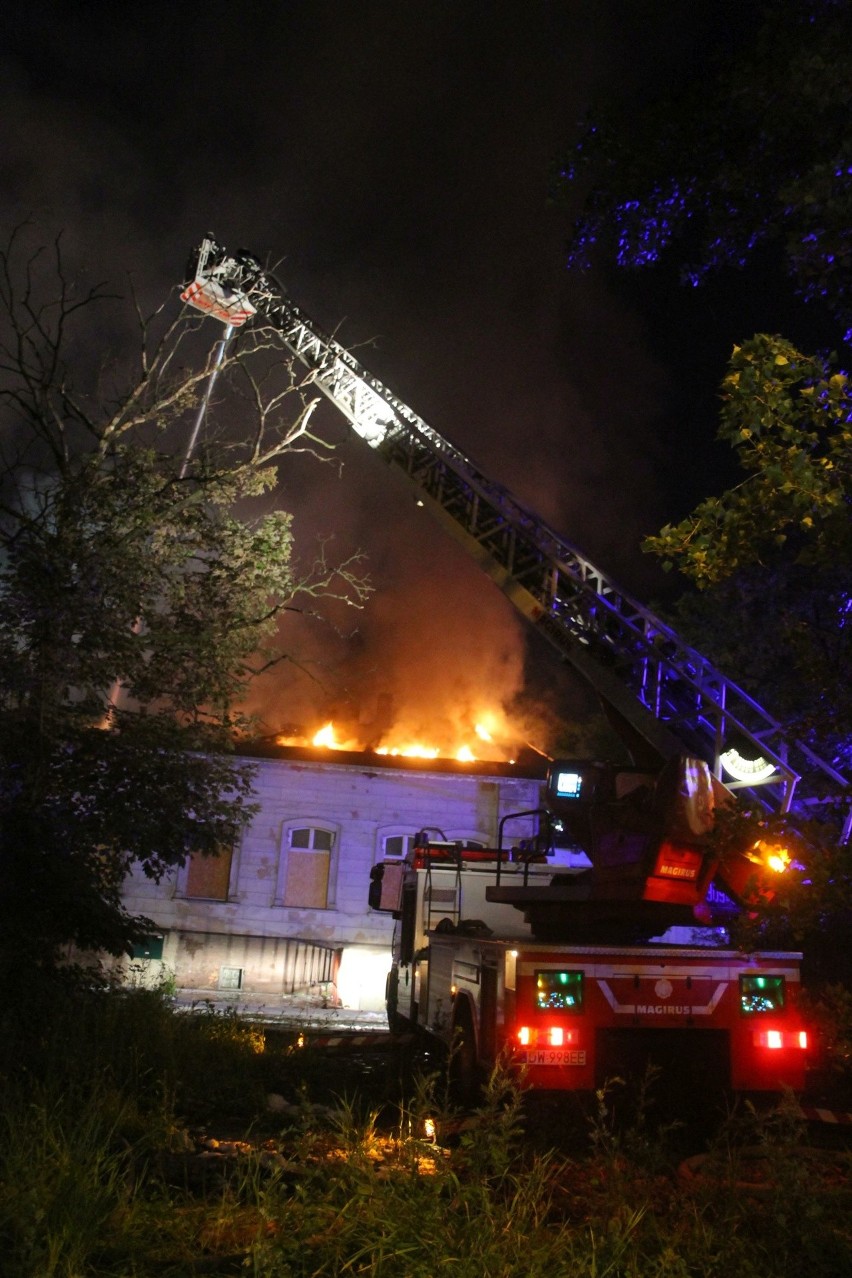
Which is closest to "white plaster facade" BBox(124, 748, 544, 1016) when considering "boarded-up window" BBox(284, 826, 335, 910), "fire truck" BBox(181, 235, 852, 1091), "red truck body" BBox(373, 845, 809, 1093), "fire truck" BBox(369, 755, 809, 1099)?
"boarded-up window" BBox(284, 826, 335, 910)

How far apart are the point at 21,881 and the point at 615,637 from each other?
6220 millimetres

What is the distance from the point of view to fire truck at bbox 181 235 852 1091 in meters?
7.00

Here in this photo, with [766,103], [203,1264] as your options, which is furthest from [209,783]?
[766,103]

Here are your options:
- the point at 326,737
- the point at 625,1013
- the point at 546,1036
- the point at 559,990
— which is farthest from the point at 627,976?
the point at 326,737

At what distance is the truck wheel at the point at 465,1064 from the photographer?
7754 mm

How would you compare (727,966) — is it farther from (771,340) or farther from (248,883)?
(248,883)

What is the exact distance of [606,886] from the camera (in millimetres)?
7504

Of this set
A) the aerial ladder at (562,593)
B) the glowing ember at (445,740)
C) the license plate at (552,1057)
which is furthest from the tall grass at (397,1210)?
the glowing ember at (445,740)

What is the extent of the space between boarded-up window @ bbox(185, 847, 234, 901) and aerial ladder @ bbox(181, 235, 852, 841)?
11980 millimetres

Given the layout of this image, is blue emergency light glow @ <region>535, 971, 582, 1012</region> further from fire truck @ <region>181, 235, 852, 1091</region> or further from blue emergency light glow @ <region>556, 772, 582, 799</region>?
blue emergency light glow @ <region>556, 772, 582, 799</region>

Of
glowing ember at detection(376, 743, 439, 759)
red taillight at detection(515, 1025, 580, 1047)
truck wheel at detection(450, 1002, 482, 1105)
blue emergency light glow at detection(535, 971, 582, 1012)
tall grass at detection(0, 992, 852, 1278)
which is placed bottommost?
tall grass at detection(0, 992, 852, 1278)

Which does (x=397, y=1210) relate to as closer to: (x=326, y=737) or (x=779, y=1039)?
(x=779, y=1039)

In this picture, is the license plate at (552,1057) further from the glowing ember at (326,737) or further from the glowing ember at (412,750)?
the glowing ember at (412,750)

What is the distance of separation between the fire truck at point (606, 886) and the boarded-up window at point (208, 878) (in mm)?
10119
